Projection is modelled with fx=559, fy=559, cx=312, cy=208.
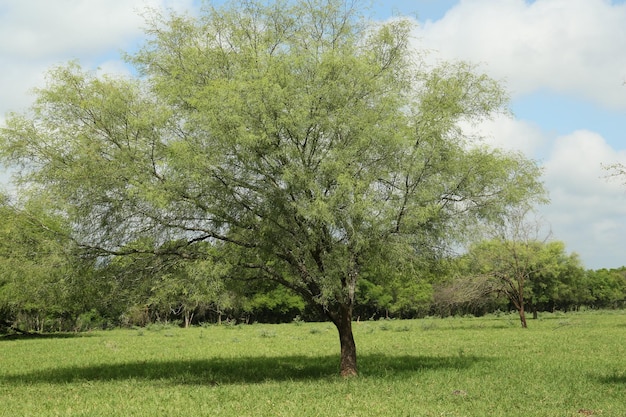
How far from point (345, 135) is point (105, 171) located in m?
7.74

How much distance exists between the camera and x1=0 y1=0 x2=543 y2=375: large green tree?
17.2m

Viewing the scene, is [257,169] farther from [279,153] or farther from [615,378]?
[615,378]

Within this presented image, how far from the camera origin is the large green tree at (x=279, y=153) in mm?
17234

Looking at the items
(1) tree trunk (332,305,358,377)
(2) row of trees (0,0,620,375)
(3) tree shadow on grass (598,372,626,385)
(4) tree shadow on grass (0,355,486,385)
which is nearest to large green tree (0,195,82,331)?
(2) row of trees (0,0,620,375)

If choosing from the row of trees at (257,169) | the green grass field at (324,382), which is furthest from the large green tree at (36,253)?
the green grass field at (324,382)

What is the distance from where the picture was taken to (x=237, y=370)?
2303 centimetres

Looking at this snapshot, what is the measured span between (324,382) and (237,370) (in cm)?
573

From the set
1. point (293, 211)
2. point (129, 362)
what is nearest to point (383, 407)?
point (293, 211)

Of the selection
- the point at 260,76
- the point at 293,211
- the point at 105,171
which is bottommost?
the point at 293,211

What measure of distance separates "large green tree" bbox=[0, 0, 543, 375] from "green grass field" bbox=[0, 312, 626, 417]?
2994mm

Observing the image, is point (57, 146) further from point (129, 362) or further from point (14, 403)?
point (129, 362)

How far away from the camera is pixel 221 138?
16969mm

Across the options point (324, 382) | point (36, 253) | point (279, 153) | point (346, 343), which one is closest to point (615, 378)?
point (346, 343)

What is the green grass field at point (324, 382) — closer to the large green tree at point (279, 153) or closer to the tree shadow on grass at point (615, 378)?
the tree shadow on grass at point (615, 378)
